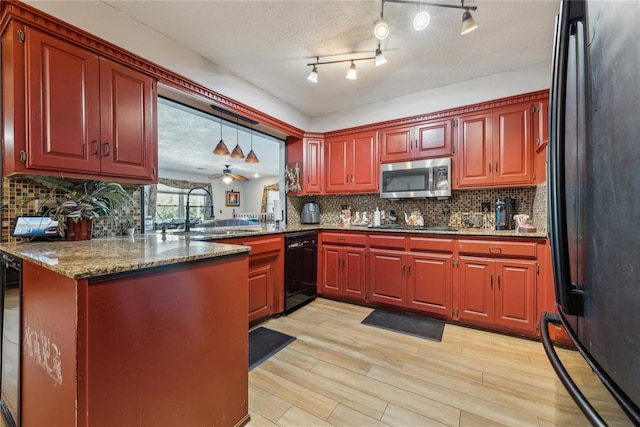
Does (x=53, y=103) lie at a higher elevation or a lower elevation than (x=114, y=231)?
higher

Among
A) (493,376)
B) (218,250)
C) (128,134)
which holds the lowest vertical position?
(493,376)

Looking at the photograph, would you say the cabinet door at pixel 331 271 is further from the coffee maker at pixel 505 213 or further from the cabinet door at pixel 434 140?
the coffee maker at pixel 505 213

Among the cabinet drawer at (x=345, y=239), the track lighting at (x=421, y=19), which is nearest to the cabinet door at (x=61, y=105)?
the track lighting at (x=421, y=19)

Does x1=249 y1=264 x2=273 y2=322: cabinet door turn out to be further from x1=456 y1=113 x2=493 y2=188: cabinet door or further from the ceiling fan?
the ceiling fan

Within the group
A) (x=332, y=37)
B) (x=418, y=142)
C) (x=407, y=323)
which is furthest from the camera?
(x=418, y=142)

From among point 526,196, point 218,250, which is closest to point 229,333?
point 218,250

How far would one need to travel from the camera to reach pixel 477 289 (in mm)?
2453

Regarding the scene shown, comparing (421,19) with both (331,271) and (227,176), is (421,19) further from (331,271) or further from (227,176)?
(227,176)

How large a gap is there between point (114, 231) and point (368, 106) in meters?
3.02

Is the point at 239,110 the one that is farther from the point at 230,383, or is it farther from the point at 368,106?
the point at 230,383

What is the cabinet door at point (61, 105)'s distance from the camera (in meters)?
1.48

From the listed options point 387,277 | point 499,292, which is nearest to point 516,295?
point 499,292

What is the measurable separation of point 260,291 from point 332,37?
2275mm

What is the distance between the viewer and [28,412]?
1.19 meters
